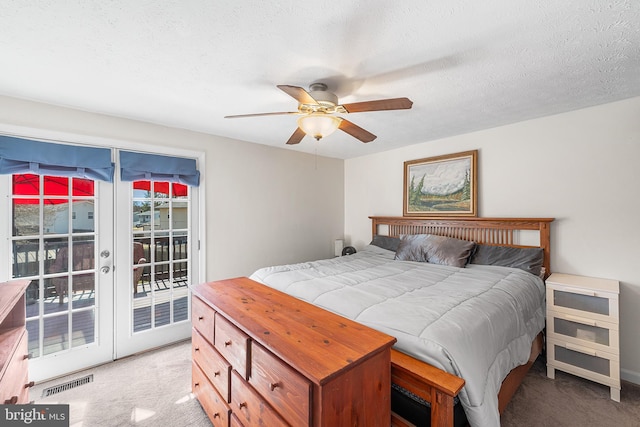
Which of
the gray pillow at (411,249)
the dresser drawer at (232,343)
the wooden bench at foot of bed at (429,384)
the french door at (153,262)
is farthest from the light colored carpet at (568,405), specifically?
the french door at (153,262)

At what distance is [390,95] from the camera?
7.14 feet

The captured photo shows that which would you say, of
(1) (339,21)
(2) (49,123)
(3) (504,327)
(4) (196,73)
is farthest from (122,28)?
(3) (504,327)

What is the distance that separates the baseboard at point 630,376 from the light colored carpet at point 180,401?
0.26ft

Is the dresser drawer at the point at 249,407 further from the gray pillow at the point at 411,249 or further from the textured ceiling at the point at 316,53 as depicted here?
the gray pillow at the point at 411,249

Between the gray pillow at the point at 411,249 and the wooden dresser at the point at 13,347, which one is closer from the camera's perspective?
the wooden dresser at the point at 13,347

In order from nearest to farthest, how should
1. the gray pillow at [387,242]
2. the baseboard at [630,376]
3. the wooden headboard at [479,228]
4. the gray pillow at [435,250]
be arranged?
the baseboard at [630,376], the wooden headboard at [479,228], the gray pillow at [435,250], the gray pillow at [387,242]

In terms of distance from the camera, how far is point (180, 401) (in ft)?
6.67

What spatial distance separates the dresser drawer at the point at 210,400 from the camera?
1.55 metres

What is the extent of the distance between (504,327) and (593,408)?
111 cm

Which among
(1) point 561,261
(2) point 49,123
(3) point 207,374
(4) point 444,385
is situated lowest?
(3) point 207,374

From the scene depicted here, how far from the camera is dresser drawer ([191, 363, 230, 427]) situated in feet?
5.09

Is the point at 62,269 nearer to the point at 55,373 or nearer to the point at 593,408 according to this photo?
the point at 55,373

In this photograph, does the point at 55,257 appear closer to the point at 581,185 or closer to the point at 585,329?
the point at 585,329

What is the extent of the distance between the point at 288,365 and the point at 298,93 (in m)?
1.46
